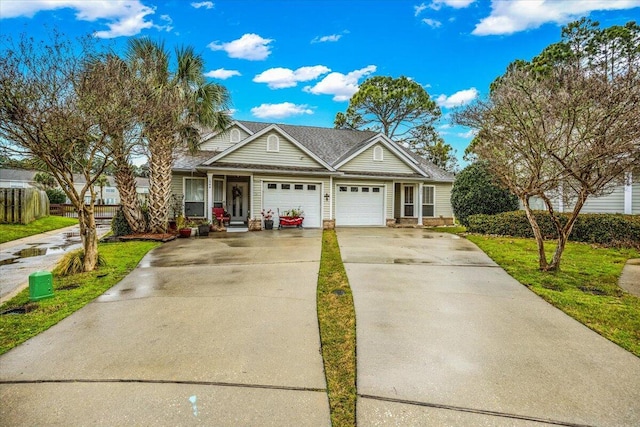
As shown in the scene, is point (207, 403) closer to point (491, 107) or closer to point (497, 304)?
point (497, 304)

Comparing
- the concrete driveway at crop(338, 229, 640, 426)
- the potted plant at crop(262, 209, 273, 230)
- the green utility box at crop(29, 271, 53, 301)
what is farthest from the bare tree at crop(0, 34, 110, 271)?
the potted plant at crop(262, 209, 273, 230)

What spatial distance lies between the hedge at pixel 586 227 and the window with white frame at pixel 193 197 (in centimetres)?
1346

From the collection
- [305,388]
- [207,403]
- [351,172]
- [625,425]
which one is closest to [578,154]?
[625,425]

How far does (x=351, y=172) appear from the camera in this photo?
17891 millimetres

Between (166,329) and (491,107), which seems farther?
(491,107)

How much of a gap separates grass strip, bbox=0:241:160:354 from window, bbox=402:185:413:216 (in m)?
15.5

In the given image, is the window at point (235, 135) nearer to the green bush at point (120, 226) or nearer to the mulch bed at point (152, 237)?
the green bush at point (120, 226)

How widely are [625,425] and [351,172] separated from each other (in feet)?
51.9

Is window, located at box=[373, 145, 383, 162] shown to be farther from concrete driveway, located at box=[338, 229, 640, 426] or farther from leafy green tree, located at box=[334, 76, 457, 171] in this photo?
leafy green tree, located at box=[334, 76, 457, 171]

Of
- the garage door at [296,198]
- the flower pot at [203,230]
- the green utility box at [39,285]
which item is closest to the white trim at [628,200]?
the garage door at [296,198]

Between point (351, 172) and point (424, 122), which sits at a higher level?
point (424, 122)

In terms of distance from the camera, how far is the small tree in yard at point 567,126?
5898 millimetres

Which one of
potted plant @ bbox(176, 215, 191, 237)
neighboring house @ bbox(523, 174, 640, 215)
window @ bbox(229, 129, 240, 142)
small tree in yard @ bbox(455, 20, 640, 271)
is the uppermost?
window @ bbox(229, 129, 240, 142)

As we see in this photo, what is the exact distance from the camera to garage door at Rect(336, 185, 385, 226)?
1805cm
